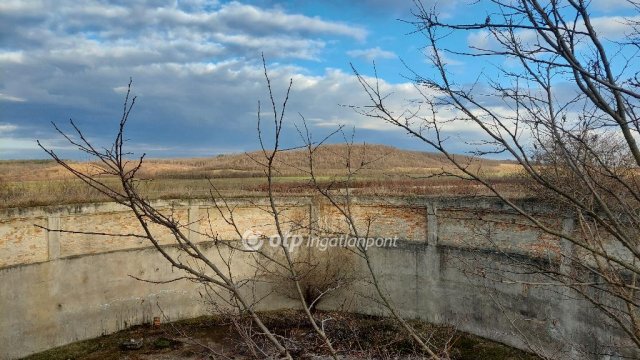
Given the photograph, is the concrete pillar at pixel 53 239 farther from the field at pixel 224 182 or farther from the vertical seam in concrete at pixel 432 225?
the vertical seam in concrete at pixel 432 225

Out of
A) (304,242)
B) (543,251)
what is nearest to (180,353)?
(304,242)

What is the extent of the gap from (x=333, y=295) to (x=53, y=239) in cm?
745

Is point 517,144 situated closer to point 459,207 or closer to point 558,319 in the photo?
point 558,319

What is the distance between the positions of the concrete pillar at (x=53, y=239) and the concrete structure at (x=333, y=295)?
2 centimetres

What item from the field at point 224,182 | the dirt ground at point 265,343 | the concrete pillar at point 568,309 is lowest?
the dirt ground at point 265,343

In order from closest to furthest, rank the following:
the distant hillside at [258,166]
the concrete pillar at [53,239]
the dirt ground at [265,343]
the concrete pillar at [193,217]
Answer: the dirt ground at [265,343], the concrete pillar at [53,239], the concrete pillar at [193,217], the distant hillside at [258,166]

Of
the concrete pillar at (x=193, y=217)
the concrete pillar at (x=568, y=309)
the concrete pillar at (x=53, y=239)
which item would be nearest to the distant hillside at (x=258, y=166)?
the concrete pillar at (x=193, y=217)

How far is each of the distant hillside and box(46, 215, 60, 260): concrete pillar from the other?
166cm

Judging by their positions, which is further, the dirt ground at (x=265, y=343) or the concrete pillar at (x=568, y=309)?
the dirt ground at (x=265, y=343)

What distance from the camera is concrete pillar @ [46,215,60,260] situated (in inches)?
437

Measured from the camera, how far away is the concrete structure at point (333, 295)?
10.3m

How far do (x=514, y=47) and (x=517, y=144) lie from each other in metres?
0.58

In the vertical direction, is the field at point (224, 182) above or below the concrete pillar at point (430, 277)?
above

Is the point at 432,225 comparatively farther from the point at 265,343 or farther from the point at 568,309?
the point at 265,343
